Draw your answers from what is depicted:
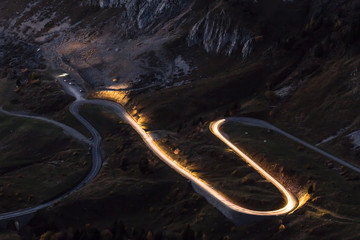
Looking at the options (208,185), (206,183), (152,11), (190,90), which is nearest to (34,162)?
(206,183)

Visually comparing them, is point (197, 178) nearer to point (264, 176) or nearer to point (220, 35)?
point (264, 176)

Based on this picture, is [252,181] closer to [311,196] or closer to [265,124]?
[311,196]

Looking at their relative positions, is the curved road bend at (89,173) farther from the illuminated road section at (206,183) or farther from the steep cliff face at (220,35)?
the steep cliff face at (220,35)

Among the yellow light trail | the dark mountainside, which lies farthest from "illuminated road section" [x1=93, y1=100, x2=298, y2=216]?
the dark mountainside

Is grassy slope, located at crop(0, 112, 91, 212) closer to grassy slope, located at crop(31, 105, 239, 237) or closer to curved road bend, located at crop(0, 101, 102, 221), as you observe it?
curved road bend, located at crop(0, 101, 102, 221)

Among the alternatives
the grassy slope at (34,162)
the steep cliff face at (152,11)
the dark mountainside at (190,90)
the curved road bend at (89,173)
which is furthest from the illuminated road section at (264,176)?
the steep cliff face at (152,11)

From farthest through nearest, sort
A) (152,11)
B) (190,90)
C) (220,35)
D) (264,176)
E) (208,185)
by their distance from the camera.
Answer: (152,11), (220,35), (190,90), (208,185), (264,176)
